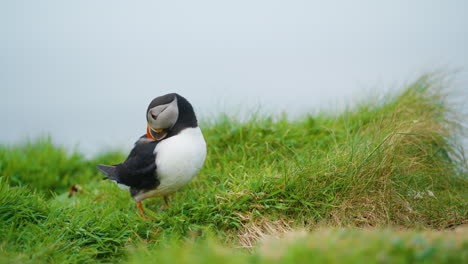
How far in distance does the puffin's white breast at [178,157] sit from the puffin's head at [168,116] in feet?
0.33

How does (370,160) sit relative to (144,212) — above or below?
above

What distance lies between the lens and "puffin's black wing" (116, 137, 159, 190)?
378 cm

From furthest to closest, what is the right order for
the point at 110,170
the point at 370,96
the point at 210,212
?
the point at 370,96 → the point at 110,170 → the point at 210,212

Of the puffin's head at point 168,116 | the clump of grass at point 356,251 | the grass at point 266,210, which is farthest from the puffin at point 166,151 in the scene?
the clump of grass at point 356,251

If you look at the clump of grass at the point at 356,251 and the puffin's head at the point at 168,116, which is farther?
the puffin's head at the point at 168,116

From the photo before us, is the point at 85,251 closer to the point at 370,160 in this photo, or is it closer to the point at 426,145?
the point at 370,160

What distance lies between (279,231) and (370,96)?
11.3 ft

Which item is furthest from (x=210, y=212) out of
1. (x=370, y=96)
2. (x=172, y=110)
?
(x=370, y=96)

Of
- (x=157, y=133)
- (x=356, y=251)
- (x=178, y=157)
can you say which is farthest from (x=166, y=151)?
(x=356, y=251)

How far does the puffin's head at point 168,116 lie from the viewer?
3795mm

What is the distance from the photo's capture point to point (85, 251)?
3438 mm

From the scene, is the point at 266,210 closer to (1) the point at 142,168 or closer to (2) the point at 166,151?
(2) the point at 166,151

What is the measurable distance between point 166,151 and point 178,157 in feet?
0.43

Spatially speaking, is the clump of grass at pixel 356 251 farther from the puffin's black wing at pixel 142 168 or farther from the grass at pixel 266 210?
the puffin's black wing at pixel 142 168
